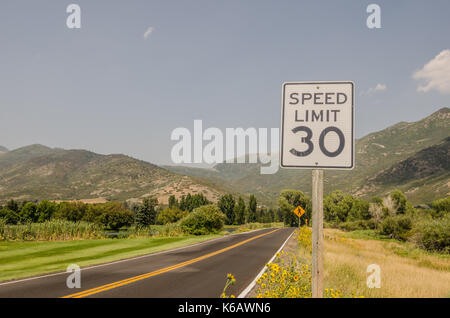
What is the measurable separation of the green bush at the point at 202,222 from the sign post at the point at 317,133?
32744 mm

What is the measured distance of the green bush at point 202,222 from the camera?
34.8m

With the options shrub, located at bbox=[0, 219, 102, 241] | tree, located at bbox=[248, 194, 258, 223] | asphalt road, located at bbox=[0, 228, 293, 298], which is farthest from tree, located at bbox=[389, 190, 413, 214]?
shrub, located at bbox=[0, 219, 102, 241]

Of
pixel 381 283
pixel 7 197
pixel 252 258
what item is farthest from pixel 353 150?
pixel 7 197

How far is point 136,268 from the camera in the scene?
38.7 feet

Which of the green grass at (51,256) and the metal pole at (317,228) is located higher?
the metal pole at (317,228)

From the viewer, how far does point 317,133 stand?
3.17 m

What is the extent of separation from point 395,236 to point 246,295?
48.6 m

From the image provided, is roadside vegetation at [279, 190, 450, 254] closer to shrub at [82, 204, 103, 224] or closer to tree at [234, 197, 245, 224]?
tree at [234, 197, 245, 224]

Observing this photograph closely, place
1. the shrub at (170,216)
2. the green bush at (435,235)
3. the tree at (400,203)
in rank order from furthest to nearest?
the shrub at (170,216), the tree at (400,203), the green bush at (435,235)

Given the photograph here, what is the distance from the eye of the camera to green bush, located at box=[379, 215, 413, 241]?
4353cm

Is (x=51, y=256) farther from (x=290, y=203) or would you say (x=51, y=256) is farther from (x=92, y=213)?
(x=290, y=203)

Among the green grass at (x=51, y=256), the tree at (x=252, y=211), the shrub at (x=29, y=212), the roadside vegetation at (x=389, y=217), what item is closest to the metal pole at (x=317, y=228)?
the green grass at (x=51, y=256)

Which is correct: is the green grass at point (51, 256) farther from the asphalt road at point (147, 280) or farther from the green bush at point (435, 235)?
the green bush at point (435, 235)
